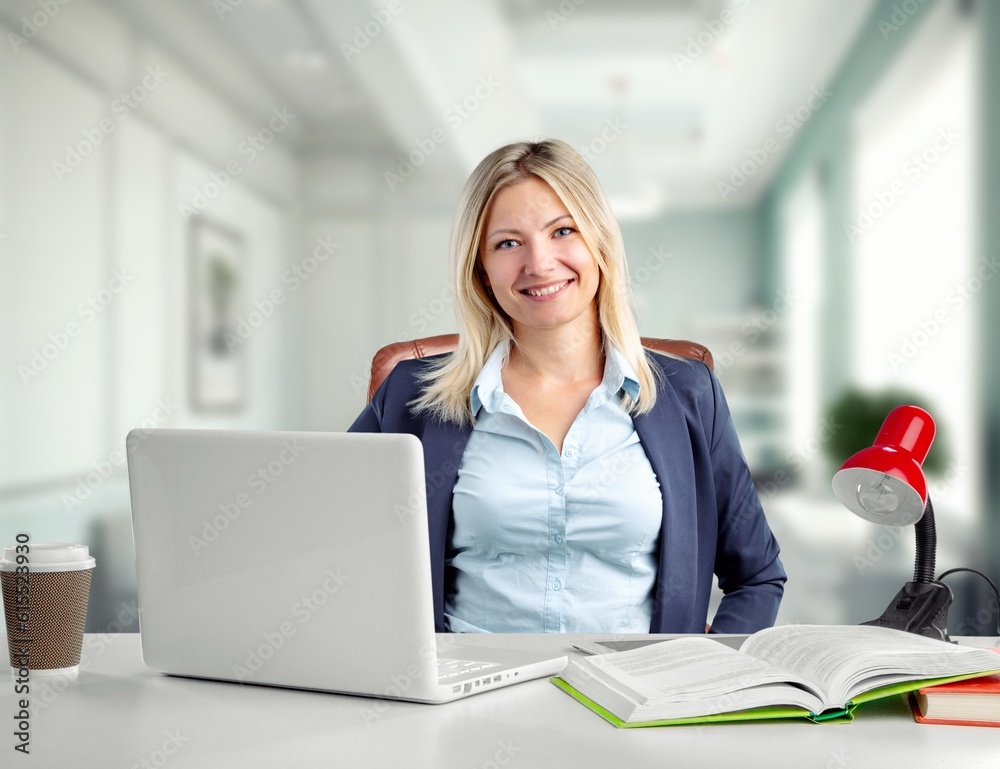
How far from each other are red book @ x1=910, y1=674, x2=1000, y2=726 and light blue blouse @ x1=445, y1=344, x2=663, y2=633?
2.02 ft

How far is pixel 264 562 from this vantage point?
913mm

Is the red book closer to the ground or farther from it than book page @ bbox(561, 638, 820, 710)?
closer to the ground

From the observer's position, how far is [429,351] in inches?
70.5

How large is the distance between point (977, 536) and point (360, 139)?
10.7 feet

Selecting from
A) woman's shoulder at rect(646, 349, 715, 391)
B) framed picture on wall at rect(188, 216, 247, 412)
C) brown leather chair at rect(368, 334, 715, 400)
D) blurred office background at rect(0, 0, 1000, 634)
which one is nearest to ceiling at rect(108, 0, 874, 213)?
blurred office background at rect(0, 0, 1000, 634)

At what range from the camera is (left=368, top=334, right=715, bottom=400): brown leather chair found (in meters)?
1.76

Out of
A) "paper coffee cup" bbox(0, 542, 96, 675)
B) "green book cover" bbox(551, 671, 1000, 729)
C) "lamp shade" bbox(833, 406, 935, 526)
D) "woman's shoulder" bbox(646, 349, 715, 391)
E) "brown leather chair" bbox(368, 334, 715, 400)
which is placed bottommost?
"green book cover" bbox(551, 671, 1000, 729)

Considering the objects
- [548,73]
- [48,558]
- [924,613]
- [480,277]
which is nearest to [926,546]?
[924,613]

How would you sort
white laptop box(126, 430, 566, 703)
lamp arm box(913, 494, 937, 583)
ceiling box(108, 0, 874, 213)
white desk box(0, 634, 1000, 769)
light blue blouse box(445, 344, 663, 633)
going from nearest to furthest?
white desk box(0, 634, 1000, 769) → white laptop box(126, 430, 566, 703) → lamp arm box(913, 494, 937, 583) → light blue blouse box(445, 344, 663, 633) → ceiling box(108, 0, 874, 213)

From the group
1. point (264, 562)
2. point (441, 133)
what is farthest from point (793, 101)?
point (264, 562)

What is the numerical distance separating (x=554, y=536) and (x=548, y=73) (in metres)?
3.40

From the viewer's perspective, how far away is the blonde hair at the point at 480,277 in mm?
1558

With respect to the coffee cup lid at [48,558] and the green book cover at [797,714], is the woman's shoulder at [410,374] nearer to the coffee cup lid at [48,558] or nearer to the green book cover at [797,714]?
the coffee cup lid at [48,558]

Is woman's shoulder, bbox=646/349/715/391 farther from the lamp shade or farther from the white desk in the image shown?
the white desk
